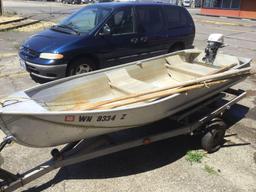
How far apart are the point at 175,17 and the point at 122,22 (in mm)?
2166

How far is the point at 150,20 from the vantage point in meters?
9.31

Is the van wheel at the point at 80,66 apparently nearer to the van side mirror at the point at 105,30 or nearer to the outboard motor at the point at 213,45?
the van side mirror at the point at 105,30

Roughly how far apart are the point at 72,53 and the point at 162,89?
11.3ft

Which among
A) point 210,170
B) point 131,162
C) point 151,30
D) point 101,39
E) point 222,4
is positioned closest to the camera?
point 210,170

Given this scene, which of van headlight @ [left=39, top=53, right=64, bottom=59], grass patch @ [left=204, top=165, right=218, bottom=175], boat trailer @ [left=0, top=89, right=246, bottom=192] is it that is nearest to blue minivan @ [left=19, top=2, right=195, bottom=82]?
van headlight @ [left=39, top=53, right=64, bottom=59]

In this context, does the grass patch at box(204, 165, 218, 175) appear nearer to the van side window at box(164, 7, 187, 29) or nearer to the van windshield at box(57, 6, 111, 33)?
the van windshield at box(57, 6, 111, 33)

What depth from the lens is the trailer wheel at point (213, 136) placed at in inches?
210

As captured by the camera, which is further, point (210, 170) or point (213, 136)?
point (213, 136)

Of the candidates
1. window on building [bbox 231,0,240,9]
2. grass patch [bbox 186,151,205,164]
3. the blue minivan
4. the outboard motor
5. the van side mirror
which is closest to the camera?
grass patch [bbox 186,151,205,164]

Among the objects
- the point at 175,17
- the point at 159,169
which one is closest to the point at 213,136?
the point at 159,169

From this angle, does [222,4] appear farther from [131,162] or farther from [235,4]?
[131,162]

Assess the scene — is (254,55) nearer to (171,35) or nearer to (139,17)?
(171,35)

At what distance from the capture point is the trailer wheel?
17.5ft

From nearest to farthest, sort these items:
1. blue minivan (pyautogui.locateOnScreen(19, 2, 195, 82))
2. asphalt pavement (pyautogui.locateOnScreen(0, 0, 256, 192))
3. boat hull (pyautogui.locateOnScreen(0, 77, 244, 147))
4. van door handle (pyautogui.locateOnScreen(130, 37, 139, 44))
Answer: boat hull (pyautogui.locateOnScreen(0, 77, 244, 147))
asphalt pavement (pyautogui.locateOnScreen(0, 0, 256, 192))
blue minivan (pyautogui.locateOnScreen(19, 2, 195, 82))
van door handle (pyautogui.locateOnScreen(130, 37, 139, 44))
